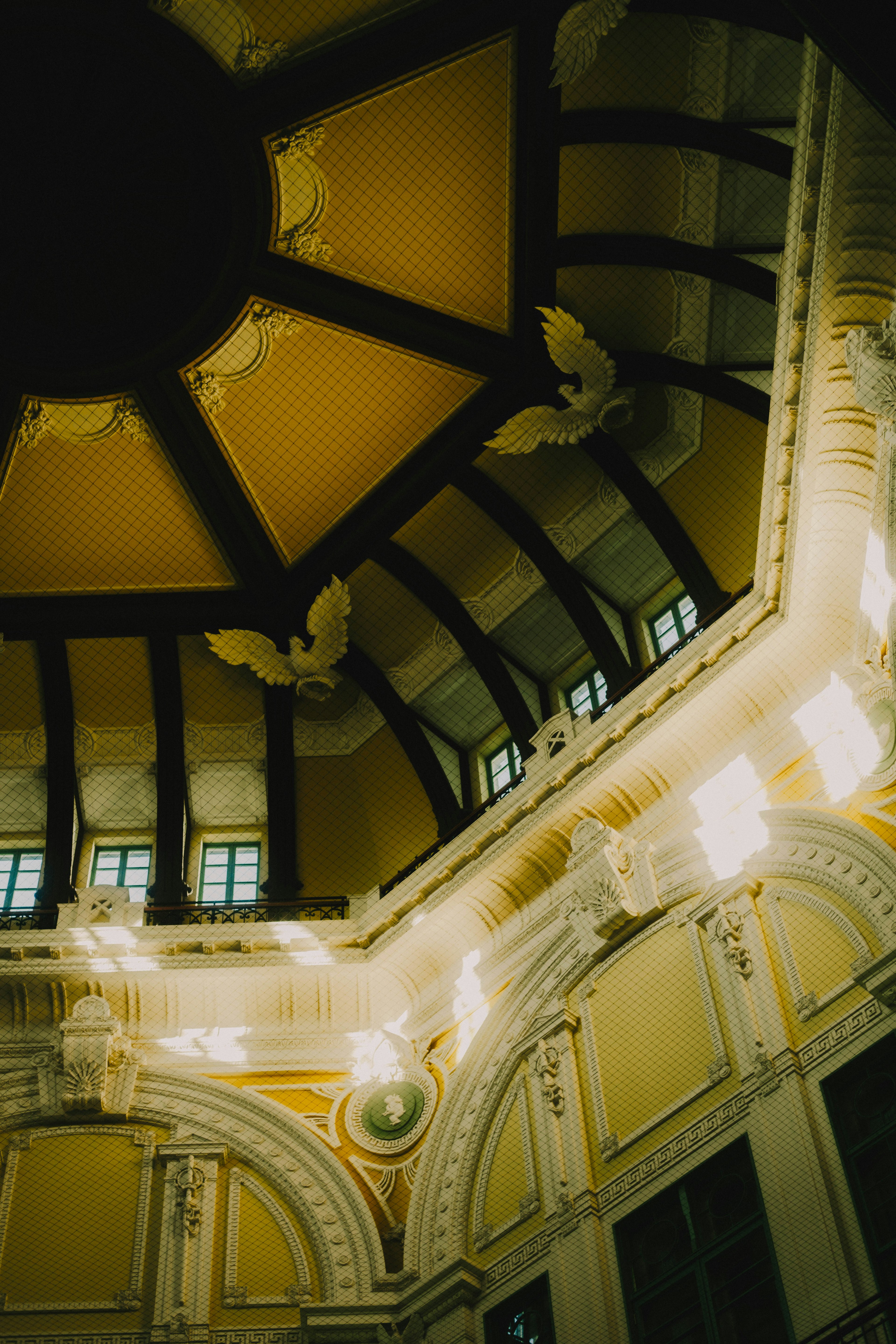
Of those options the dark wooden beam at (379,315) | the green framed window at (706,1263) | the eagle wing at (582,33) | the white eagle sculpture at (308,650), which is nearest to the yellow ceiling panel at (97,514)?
the white eagle sculpture at (308,650)

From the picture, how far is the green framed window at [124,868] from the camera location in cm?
1809

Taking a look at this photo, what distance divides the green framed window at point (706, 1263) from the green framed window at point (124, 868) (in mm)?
8343

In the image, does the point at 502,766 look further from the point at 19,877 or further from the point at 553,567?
the point at 19,877

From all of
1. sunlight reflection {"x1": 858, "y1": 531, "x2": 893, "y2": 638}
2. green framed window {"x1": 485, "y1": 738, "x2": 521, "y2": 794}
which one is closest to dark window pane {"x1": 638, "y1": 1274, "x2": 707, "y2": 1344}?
sunlight reflection {"x1": 858, "y1": 531, "x2": 893, "y2": 638}

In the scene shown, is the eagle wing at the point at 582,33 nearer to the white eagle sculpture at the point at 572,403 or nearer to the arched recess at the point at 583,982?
the white eagle sculpture at the point at 572,403

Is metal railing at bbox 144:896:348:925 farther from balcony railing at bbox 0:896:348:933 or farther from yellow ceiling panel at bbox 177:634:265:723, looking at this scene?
yellow ceiling panel at bbox 177:634:265:723

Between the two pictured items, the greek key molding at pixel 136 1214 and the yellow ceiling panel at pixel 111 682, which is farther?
the yellow ceiling panel at pixel 111 682

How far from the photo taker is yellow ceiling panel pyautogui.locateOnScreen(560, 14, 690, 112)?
14.2m

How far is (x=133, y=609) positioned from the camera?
18000mm

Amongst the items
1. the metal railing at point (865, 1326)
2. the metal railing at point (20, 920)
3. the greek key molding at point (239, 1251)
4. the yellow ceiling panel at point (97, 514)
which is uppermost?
the yellow ceiling panel at point (97, 514)

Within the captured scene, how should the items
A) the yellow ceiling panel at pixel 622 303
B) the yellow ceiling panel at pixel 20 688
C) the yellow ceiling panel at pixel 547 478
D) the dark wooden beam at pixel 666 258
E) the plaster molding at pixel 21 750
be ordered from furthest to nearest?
the plaster molding at pixel 21 750 → the yellow ceiling panel at pixel 20 688 → the yellow ceiling panel at pixel 547 478 → the yellow ceiling panel at pixel 622 303 → the dark wooden beam at pixel 666 258

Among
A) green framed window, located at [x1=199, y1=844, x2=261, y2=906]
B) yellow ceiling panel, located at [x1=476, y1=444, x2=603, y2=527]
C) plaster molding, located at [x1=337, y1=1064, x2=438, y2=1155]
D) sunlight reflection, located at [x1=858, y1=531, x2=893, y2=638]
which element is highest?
yellow ceiling panel, located at [x1=476, y1=444, x2=603, y2=527]

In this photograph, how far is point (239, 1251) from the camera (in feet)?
45.8

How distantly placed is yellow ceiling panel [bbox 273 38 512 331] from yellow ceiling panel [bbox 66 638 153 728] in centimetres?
578
